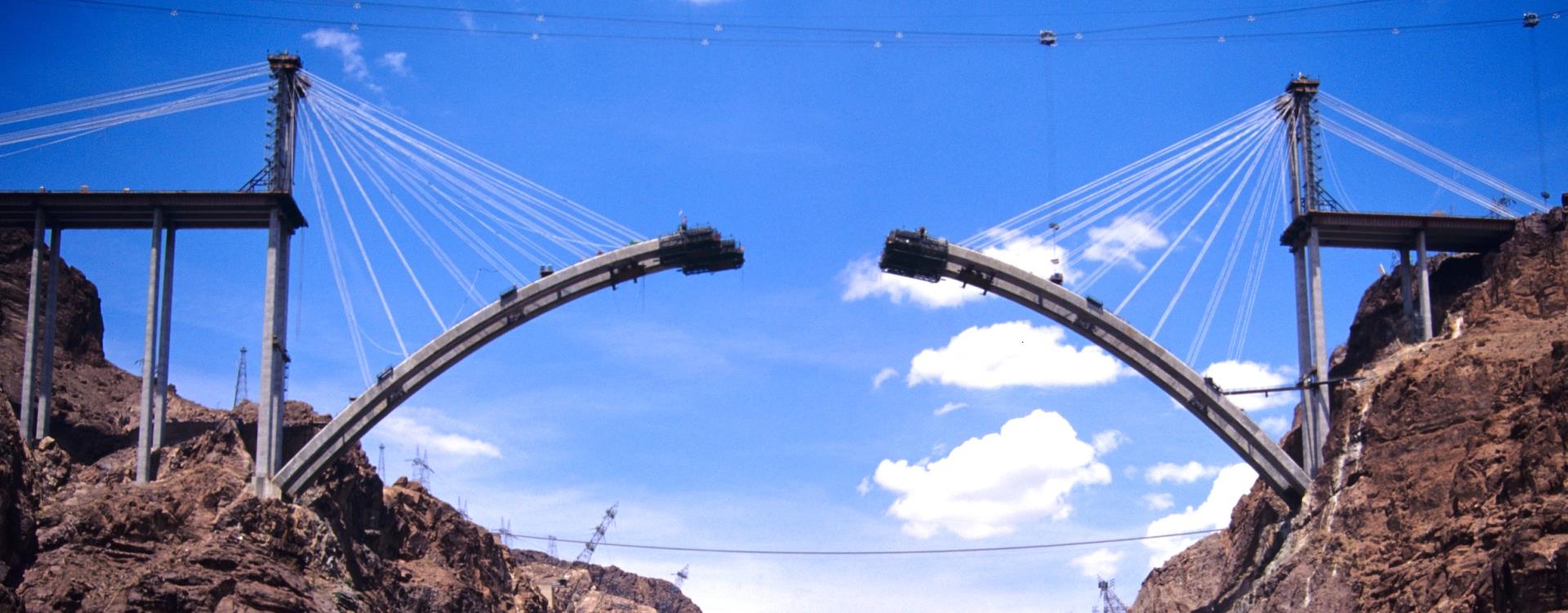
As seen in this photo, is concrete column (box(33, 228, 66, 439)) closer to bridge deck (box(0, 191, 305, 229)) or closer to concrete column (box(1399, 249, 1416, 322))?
bridge deck (box(0, 191, 305, 229))

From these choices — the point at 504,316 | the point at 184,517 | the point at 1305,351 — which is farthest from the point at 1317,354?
the point at 184,517

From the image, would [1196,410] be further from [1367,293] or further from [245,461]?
[245,461]

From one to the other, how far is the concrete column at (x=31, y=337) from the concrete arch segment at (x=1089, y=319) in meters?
34.8

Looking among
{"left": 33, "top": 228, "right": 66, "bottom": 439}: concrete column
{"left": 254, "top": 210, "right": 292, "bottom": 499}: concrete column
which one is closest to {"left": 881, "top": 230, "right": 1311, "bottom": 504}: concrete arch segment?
{"left": 254, "top": 210, "right": 292, "bottom": 499}: concrete column

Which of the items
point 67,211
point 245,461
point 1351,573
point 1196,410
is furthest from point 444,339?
point 1351,573

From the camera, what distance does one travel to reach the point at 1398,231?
74.8 m

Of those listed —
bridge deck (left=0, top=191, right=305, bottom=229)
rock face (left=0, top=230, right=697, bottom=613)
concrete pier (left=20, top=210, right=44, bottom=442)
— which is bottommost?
rock face (left=0, top=230, right=697, bottom=613)

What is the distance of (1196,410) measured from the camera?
251 feet

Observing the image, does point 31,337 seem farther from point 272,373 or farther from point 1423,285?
Result: point 1423,285

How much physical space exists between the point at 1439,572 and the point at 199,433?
51350 millimetres

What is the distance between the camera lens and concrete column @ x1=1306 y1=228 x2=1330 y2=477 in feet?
241

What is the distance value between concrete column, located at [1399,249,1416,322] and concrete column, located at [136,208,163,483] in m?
51.4

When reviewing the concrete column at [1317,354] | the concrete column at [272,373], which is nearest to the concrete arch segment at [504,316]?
the concrete column at [272,373]

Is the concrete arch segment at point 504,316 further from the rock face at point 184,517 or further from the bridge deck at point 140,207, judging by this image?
the bridge deck at point 140,207
